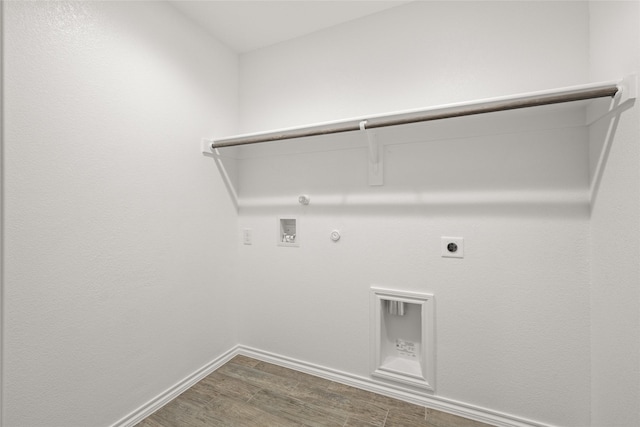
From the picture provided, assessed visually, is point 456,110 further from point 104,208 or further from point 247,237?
point 104,208

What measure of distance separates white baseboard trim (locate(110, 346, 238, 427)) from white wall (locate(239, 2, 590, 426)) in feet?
1.02

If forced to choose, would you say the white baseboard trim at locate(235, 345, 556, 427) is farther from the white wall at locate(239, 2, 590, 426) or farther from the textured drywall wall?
the textured drywall wall

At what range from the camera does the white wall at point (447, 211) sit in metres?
1.32

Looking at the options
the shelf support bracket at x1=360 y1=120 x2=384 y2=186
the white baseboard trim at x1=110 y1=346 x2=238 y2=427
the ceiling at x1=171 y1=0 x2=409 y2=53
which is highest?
the ceiling at x1=171 y1=0 x2=409 y2=53

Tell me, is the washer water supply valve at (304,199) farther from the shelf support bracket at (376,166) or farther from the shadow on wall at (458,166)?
the shelf support bracket at (376,166)

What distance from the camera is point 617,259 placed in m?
1.08

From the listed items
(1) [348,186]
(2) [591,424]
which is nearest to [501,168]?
(1) [348,186]

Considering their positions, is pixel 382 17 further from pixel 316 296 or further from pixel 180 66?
pixel 316 296

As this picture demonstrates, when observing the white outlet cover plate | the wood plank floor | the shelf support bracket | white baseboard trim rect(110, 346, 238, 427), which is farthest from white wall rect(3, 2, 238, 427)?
the white outlet cover plate

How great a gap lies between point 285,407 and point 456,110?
1.77 meters

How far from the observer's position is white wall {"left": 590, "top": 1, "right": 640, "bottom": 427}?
3.24ft

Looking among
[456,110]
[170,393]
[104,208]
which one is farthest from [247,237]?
[456,110]

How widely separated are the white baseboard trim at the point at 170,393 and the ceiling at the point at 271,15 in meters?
2.25

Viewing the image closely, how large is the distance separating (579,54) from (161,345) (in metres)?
2.60
